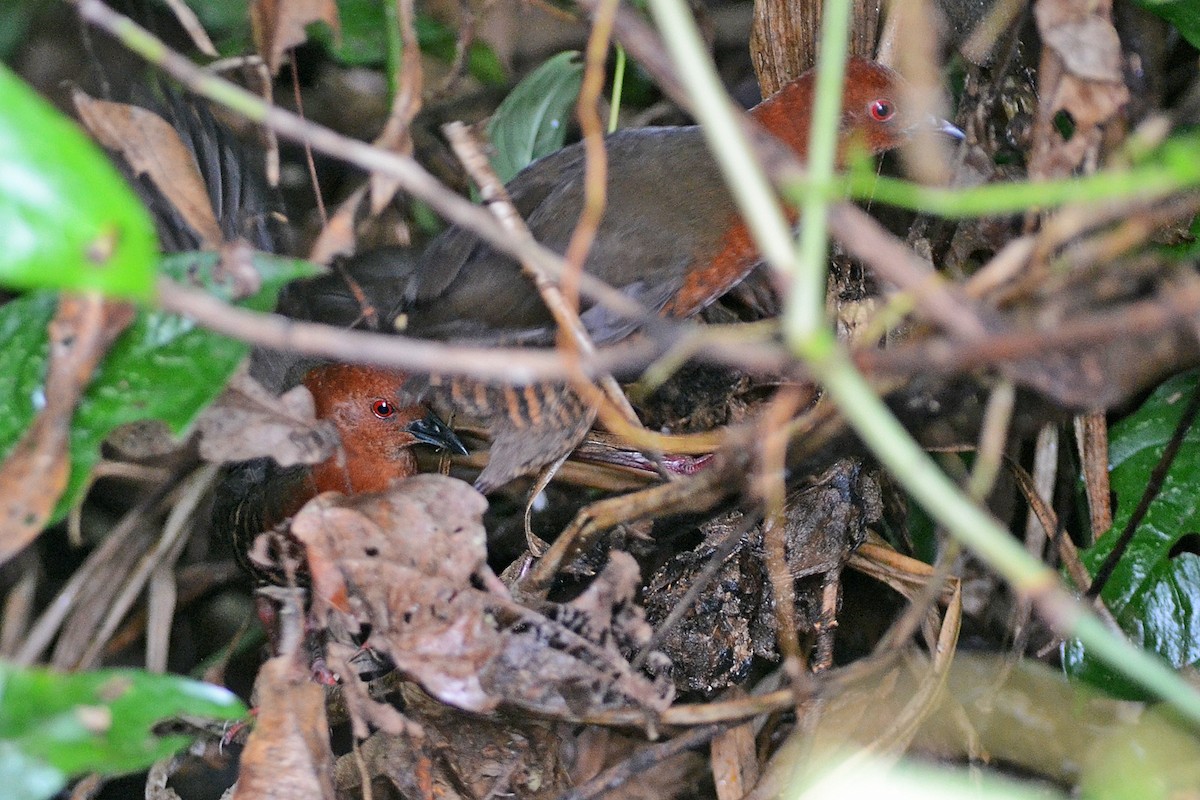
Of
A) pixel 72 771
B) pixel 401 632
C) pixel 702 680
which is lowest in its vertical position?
pixel 702 680

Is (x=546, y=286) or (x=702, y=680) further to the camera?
(x=702, y=680)

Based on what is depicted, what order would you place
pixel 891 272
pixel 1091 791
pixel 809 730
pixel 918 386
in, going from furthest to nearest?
1. pixel 809 730
2. pixel 1091 791
3. pixel 918 386
4. pixel 891 272

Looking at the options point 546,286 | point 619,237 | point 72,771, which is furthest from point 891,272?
point 619,237

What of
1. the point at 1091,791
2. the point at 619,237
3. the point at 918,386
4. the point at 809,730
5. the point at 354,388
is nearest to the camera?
the point at 918,386

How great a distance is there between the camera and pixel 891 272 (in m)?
1.07

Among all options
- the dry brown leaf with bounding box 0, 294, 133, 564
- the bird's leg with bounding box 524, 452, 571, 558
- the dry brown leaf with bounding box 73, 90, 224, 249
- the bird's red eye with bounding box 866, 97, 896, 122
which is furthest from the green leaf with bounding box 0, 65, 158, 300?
the bird's red eye with bounding box 866, 97, 896, 122

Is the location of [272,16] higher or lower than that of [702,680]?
higher

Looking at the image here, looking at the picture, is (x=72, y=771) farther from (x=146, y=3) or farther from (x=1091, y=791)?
(x=146, y=3)

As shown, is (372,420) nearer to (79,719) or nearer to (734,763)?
(734,763)

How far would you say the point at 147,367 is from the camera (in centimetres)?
158

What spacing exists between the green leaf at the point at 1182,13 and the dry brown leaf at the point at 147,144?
189cm

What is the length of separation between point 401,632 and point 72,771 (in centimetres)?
65

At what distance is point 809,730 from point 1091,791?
2.01 ft

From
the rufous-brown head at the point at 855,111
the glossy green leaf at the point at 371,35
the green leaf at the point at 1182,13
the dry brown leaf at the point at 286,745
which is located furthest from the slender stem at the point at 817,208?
the glossy green leaf at the point at 371,35
